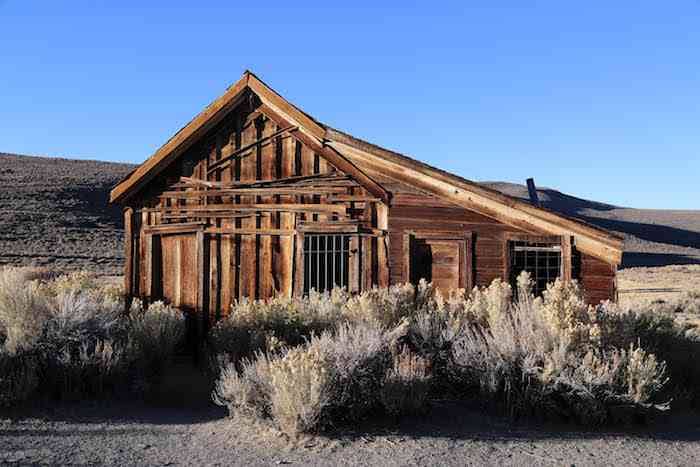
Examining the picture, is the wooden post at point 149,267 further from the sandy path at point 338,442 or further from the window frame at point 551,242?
the window frame at point 551,242

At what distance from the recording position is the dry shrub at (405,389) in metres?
6.57

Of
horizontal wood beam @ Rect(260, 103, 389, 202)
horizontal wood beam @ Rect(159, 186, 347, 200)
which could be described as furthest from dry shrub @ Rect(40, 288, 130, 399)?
horizontal wood beam @ Rect(260, 103, 389, 202)

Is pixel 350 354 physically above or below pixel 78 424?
above

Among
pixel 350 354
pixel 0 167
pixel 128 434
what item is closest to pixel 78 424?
pixel 128 434

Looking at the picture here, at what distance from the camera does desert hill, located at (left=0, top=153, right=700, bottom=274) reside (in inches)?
1321

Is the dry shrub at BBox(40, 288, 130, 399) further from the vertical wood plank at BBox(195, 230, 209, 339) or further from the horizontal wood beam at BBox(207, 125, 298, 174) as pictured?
the horizontal wood beam at BBox(207, 125, 298, 174)

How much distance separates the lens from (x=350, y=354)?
679 centimetres

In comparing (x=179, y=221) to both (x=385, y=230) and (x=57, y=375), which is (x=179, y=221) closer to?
(x=385, y=230)

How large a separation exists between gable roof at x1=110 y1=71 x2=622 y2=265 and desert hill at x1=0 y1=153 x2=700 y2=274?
782 inches

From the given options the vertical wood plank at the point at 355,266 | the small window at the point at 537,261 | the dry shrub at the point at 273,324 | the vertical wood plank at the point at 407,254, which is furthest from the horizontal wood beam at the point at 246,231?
the small window at the point at 537,261

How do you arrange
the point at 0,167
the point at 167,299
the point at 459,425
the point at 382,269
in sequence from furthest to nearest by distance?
the point at 0,167, the point at 167,299, the point at 382,269, the point at 459,425

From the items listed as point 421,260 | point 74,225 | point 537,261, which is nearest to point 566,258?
point 537,261

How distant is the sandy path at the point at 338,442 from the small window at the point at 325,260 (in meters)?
4.51

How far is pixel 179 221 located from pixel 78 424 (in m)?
5.67
